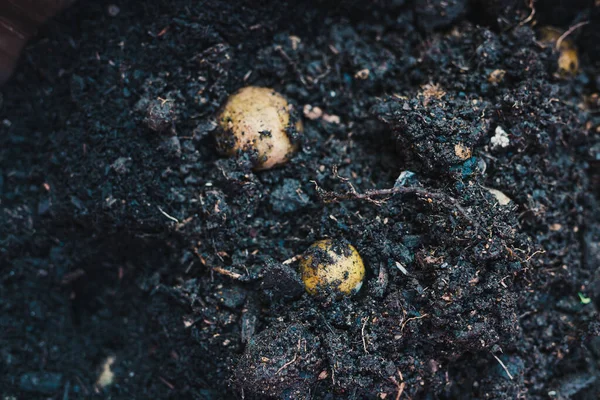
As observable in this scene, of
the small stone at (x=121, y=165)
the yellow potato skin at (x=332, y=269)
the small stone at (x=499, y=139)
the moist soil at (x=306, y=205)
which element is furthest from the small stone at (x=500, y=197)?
the small stone at (x=121, y=165)

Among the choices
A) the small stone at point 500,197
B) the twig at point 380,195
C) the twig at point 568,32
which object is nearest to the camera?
the twig at point 380,195

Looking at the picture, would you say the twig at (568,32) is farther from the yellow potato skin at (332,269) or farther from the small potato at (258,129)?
the yellow potato skin at (332,269)

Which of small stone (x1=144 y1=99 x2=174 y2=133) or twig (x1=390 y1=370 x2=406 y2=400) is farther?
small stone (x1=144 y1=99 x2=174 y2=133)

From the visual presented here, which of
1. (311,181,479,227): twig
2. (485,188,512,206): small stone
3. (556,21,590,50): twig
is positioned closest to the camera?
(311,181,479,227): twig

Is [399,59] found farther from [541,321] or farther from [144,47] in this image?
[541,321]

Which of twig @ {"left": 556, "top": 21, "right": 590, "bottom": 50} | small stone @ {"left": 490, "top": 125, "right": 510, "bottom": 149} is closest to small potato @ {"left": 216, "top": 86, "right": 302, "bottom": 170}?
small stone @ {"left": 490, "top": 125, "right": 510, "bottom": 149}

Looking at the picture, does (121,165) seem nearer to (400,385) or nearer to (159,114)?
(159,114)

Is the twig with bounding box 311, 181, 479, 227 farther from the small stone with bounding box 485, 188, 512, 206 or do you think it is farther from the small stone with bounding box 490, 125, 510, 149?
the small stone with bounding box 490, 125, 510, 149
